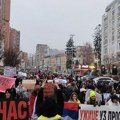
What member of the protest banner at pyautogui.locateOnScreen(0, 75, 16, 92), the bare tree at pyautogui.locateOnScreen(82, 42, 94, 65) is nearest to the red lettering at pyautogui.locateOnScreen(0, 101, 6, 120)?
the protest banner at pyautogui.locateOnScreen(0, 75, 16, 92)

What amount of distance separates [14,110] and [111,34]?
431 ft

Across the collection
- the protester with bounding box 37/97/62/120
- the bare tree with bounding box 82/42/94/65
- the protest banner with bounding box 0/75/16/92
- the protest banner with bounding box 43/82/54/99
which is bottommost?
the protester with bounding box 37/97/62/120

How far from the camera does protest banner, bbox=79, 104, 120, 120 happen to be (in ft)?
35.1

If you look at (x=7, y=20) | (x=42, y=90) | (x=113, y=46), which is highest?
(x=7, y=20)

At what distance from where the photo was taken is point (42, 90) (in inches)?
403

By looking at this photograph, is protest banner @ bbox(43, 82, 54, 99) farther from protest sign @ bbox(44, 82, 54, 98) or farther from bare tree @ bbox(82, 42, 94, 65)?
bare tree @ bbox(82, 42, 94, 65)

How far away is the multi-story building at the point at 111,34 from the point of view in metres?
126

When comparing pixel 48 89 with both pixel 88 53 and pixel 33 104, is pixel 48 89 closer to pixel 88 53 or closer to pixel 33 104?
pixel 33 104

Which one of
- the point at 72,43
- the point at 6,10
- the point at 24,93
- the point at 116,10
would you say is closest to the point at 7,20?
the point at 6,10

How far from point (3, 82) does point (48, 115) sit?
729cm

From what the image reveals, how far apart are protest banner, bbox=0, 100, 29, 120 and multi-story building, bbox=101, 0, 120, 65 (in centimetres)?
10443

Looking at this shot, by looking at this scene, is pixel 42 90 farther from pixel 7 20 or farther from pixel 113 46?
pixel 7 20

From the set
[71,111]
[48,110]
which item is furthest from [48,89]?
[48,110]

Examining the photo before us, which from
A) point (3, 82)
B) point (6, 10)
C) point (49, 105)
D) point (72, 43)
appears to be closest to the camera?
point (49, 105)
